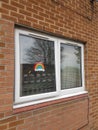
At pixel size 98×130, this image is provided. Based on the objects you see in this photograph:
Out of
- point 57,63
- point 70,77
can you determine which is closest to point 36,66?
point 57,63

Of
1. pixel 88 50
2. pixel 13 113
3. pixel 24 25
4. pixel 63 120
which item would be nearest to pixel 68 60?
pixel 88 50

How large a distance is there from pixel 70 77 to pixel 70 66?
0.76ft

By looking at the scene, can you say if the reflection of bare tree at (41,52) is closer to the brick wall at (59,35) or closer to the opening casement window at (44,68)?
the opening casement window at (44,68)

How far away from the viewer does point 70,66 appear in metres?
4.46

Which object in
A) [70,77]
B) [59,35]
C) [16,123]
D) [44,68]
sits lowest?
[16,123]

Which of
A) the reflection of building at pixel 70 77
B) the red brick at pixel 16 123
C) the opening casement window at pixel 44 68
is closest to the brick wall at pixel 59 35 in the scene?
the red brick at pixel 16 123

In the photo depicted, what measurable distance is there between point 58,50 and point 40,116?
128cm

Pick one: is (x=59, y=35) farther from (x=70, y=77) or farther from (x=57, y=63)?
(x=70, y=77)

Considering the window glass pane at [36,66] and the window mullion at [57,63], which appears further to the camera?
the window mullion at [57,63]

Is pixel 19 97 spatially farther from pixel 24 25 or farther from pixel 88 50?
pixel 88 50

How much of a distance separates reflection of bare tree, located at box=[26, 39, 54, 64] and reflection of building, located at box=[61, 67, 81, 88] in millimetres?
540

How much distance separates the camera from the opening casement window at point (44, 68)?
10.5 feet

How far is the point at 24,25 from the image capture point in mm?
3166

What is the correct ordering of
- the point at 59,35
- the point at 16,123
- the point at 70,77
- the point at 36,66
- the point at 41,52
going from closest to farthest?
1. the point at 16,123
2. the point at 36,66
3. the point at 41,52
4. the point at 59,35
5. the point at 70,77
